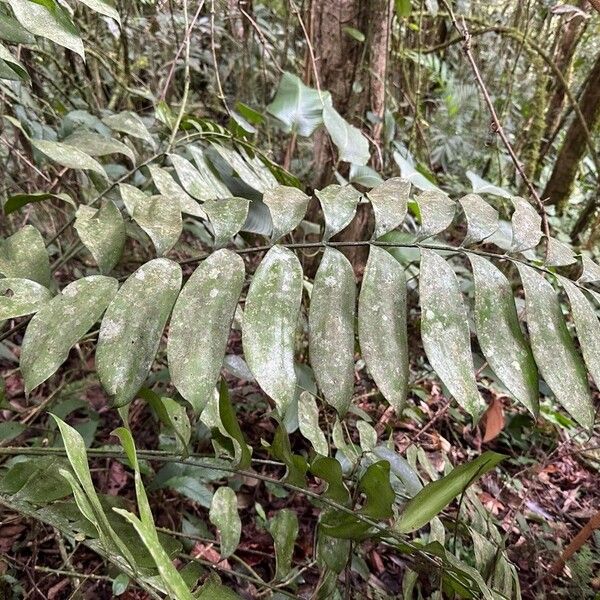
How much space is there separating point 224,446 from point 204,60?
221cm

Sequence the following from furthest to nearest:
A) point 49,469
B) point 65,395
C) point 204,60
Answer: point 204,60, point 65,395, point 49,469

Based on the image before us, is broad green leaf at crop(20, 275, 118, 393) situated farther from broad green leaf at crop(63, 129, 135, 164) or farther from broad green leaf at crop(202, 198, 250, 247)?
broad green leaf at crop(63, 129, 135, 164)

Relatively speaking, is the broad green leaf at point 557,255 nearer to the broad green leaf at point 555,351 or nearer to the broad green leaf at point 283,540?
the broad green leaf at point 555,351

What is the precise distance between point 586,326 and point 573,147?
238 cm

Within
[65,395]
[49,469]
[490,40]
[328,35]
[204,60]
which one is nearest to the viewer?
[49,469]

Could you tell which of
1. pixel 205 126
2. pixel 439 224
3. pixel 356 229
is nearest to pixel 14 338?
pixel 205 126

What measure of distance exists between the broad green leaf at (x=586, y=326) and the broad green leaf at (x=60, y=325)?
0.51 m

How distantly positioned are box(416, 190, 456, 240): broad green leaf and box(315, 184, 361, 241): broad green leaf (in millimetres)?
85

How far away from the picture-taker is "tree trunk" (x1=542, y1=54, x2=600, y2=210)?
2473mm

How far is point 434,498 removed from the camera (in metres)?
0.60

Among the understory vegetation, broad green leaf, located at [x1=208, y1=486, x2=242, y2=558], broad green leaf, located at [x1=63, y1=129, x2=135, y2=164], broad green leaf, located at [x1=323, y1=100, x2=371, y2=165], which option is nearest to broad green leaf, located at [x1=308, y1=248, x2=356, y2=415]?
the understory vegetation

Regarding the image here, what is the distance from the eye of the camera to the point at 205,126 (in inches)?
41.0

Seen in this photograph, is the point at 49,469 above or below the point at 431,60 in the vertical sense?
below

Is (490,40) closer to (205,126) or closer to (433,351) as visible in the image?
(205,126)
